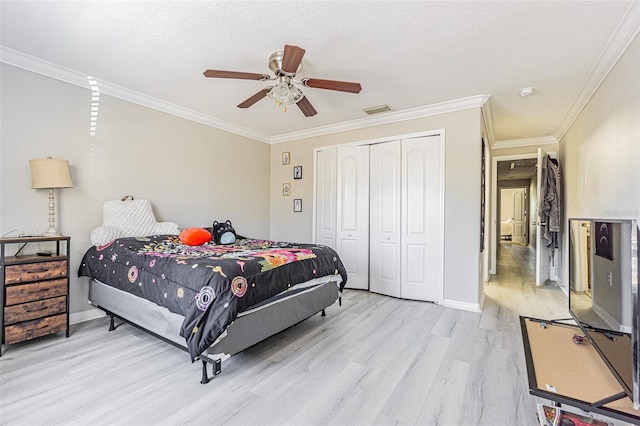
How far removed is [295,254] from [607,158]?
2874 millimetres

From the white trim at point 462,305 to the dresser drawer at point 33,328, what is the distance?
3.95 meters

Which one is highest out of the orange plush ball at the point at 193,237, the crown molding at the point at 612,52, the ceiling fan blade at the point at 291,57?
the crown molding at the point at 612,52

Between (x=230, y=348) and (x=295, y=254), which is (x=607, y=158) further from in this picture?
(x=230, y=348)

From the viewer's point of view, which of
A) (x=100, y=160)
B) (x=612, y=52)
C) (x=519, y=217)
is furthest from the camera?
(x=519, y=217)

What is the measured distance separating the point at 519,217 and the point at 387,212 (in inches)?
429

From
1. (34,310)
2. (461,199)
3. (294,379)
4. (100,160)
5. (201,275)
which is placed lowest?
(294,379)

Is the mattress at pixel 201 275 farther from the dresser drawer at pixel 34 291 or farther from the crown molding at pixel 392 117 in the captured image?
the crown molding at pixel 392 117

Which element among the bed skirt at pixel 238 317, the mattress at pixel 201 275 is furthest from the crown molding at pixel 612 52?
the bed skirt at pixel 238 317

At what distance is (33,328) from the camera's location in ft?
8.02

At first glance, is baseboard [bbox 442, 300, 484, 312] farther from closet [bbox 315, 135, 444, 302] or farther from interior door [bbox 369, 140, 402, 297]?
interior door [bbox 369, 140, 402, 297]

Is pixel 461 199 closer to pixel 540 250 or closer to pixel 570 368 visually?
pixel 540 250

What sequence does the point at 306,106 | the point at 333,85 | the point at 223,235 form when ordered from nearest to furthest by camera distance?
the point at 333,85
the point at 306,106
the point at 223,235

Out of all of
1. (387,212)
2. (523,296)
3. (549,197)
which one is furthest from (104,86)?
(549,197)

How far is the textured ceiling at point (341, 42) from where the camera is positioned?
2.01 m
